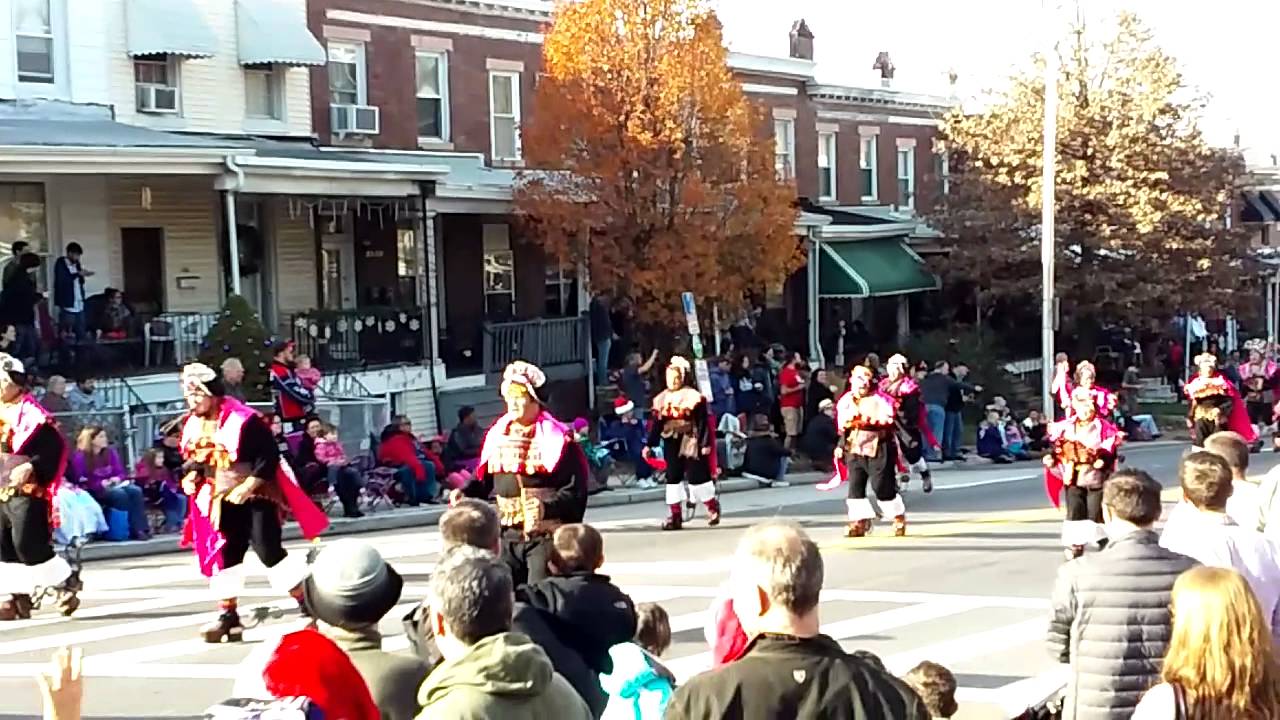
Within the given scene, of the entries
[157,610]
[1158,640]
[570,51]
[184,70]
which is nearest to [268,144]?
[184,70]

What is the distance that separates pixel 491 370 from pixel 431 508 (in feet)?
30.4

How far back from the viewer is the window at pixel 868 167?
42375 mm

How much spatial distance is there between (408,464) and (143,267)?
8095 mm

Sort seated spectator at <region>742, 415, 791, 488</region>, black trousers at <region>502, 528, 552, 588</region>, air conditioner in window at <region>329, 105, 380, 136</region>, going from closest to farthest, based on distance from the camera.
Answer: black trousers at <region>502, 528, 552, 588</region>
seated spectator at <region>742, 415, 791, 488</region>
air conditioner in window at <region>329, 105, 380, 136</region>

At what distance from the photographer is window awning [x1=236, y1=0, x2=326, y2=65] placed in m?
26.9

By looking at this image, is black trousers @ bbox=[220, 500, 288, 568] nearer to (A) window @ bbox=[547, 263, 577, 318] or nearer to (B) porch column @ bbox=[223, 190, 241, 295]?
(B) porch column @ bbox=[223, 190, 241, 295]

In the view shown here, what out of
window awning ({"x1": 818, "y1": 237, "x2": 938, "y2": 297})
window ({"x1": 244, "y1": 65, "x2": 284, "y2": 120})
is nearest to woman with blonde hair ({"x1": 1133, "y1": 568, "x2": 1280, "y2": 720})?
window ({"x1": 244, "y1": 65, "x2": 284, "y2": 120})

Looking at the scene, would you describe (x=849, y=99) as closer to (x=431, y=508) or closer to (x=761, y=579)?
(x=431, y=508)

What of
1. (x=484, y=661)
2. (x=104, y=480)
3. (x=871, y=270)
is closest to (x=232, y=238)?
(x=104, y=480)

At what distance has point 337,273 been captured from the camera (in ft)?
94.9

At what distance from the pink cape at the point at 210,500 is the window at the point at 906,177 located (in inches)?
1330

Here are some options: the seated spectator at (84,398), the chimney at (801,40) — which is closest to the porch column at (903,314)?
the chimney at (801,40)

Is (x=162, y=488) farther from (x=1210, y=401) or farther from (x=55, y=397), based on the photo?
(x=1210, y=401)

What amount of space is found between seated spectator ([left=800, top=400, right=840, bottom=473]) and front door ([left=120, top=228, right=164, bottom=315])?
986 centimetres
